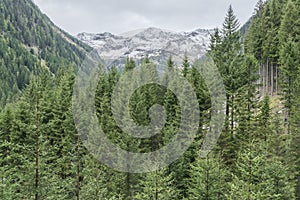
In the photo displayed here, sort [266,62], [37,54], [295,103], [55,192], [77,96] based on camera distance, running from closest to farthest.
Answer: [55,192] → [295,103] → [77,96] → [266,62] → [37,54]

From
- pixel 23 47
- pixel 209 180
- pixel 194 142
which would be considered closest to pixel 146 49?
pixel 194 142

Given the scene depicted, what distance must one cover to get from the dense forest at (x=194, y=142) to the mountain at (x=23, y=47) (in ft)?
284

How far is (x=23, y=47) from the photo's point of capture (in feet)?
517

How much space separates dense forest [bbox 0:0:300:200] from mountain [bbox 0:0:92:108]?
86.7m

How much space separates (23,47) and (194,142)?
498ft

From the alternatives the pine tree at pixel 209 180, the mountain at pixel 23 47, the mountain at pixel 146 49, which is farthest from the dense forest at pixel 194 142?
the mountain at pixel 23 47

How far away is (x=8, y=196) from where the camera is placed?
50.5 feet

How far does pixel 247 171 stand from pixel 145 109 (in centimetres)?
1532

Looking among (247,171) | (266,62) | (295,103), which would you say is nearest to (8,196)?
(247,171)

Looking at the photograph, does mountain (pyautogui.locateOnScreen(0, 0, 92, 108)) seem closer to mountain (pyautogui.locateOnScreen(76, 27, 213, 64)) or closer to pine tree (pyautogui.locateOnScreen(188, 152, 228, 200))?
mountain (pyautogui.locateOnScreen(76, 27, 213, 64))

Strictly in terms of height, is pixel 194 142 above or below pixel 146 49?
below

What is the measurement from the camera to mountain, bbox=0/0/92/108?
12888 centimetres

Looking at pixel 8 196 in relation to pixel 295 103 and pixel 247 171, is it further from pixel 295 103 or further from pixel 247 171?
pixel 295 103

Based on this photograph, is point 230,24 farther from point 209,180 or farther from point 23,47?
point 23,47
